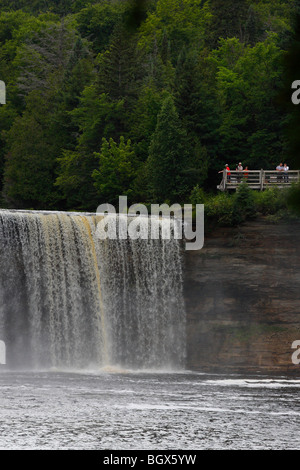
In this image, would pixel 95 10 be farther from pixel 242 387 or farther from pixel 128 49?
pixel 242 387

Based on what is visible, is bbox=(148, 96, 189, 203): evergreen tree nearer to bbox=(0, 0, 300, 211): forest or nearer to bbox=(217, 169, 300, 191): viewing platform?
bbox=(0, 0, 300, 211): forest

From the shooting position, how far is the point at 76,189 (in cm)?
6375

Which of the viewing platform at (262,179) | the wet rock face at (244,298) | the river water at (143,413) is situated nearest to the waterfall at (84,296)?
the wet rock face at (244,298)

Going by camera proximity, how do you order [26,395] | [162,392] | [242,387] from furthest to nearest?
[242,387], [162,392], [26,395]

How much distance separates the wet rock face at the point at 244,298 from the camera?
1622 inches

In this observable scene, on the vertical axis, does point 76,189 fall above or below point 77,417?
above

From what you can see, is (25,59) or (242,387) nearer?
(242,387)

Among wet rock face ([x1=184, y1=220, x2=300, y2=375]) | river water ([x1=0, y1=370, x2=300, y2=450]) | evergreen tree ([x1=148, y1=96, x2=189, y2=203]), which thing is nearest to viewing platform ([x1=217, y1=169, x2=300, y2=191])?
wet rock face ([x1=184, y1=220, x2=300, y2=375])

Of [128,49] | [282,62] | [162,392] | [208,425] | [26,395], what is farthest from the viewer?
[128,49]

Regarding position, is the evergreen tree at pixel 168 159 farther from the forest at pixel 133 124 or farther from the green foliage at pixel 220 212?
the green foliage at pixel 220 212

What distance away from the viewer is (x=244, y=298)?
41906mm

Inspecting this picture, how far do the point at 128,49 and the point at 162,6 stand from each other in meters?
35.6

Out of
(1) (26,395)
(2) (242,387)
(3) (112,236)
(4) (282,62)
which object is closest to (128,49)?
(3) (112,236)

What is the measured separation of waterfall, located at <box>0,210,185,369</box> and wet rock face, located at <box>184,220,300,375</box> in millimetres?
881
